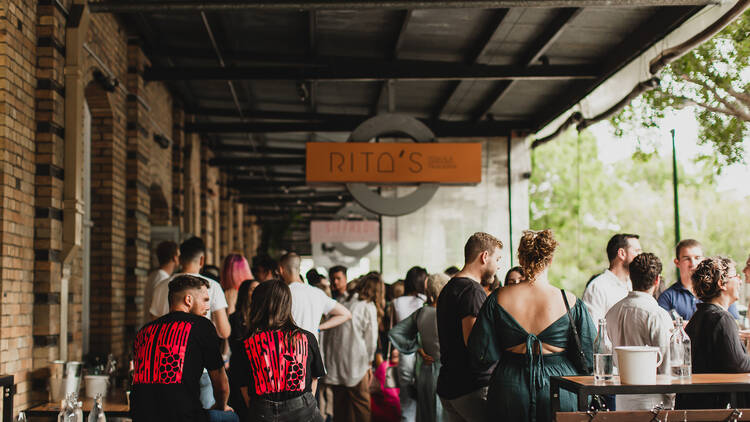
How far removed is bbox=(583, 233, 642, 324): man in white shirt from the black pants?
8.08ft

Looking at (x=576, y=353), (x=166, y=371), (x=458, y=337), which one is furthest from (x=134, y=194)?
(x=576, y=353)

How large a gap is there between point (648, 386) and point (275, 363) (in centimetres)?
185

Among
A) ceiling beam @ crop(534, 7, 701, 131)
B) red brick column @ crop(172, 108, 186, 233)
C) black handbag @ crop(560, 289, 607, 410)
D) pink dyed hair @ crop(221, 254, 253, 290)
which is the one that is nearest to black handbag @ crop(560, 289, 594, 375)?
black handbag @ crop(560, 289, 607, 410)

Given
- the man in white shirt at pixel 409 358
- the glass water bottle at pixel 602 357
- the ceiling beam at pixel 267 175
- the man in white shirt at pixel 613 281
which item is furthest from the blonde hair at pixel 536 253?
the ceiling beam at pixel 267 175

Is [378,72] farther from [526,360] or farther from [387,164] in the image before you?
[526,360]

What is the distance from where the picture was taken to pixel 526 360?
4.10 m

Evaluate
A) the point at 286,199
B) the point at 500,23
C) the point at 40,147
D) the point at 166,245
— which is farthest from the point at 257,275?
the point at 286,199

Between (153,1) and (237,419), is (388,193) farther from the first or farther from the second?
(237,419)

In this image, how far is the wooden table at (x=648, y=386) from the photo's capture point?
3721mm

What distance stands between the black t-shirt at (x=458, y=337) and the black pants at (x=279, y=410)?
109 centimetres

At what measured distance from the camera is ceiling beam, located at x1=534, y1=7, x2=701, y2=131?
26.4ft

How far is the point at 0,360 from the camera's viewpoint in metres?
5.75

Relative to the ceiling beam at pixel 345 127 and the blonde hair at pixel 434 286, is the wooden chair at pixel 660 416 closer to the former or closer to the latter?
the blonde hair at pixel 434 286

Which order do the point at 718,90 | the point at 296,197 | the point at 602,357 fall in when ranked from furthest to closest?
1. the point at 296,197
2. the point at 718,90
3. the point at 602,357
